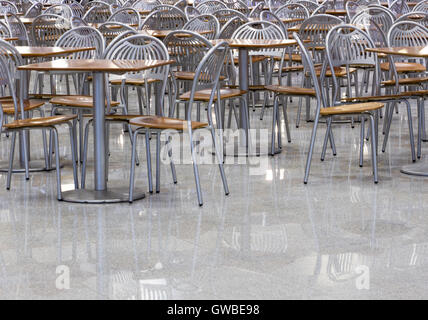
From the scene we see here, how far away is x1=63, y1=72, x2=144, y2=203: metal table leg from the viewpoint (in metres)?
4.97

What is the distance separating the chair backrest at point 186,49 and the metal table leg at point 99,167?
81 cm

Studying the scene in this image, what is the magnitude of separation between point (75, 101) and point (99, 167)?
63 cm

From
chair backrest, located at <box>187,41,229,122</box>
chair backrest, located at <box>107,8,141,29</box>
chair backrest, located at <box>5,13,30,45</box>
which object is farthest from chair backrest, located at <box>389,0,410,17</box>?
chair backrest, located at <box>187,41,229,122</box>

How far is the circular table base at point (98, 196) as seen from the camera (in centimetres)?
492

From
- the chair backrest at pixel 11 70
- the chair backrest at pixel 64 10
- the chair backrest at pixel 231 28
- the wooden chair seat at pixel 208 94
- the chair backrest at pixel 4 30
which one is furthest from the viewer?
the chair backrest at pixel 64 10

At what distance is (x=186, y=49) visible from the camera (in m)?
5.84

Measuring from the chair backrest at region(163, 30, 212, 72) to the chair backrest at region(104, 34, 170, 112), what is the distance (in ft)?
0.72

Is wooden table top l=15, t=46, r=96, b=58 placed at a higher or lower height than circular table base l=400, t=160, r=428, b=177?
higher

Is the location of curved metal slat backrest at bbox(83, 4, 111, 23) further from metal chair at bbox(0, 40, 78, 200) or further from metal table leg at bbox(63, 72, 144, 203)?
metal table leg at bbox(63, 72, 144, 203)

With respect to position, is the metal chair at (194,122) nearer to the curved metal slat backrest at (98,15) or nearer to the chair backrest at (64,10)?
the curved metal slat backrest at (98,15)

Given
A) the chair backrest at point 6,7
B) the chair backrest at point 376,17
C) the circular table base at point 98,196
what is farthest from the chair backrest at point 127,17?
the circular table base at point 98,196

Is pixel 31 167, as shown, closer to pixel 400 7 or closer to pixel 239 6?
pixel 239 6
